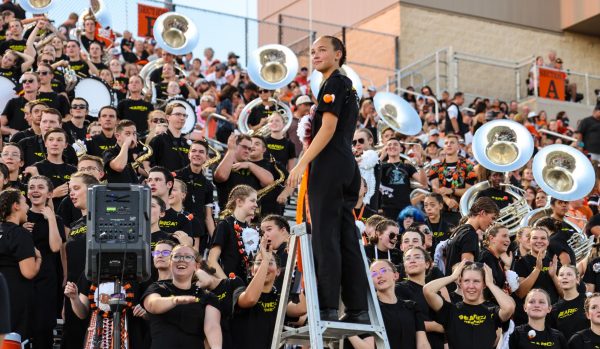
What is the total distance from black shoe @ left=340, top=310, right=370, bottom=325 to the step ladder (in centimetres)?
3

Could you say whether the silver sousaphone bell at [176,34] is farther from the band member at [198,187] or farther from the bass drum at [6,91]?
the band member at [198,187]

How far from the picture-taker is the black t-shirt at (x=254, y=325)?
363 inches

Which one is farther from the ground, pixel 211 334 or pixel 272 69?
pixel 272 69

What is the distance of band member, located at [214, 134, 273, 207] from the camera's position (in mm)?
12562

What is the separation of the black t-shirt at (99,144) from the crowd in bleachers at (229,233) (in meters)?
0.01

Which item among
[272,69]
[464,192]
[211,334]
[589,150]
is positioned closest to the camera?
[211,334]

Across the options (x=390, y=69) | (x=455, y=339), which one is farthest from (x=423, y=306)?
(x=390, y=69)

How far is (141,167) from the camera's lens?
12406mm

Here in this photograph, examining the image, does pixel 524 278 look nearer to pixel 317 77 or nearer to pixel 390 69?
pixel 317 77

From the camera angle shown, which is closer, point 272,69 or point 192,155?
point 192,155

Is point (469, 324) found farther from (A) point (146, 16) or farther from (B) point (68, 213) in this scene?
(A) point (146, 16)

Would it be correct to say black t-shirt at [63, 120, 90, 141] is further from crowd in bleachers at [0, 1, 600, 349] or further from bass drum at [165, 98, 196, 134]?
bass drum at [165, 98, 196, 134]

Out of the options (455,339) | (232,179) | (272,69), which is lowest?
(455,339)

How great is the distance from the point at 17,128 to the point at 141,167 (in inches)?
79.4
